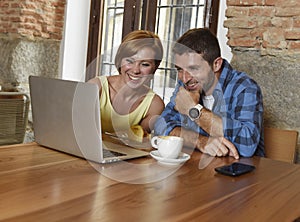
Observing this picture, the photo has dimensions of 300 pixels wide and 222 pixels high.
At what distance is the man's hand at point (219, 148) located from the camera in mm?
1439

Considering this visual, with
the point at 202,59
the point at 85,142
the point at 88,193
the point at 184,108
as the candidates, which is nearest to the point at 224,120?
the point at 184,108

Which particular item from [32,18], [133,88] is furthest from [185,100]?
[32,18]

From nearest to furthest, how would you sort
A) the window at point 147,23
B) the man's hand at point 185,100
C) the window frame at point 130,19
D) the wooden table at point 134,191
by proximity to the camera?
1. the wooden table at point 134,191
2. the man's hand at point 185,100
3. the window frame at point 130,19
4. the window at point 147,23

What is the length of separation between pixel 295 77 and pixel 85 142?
1.48 metres

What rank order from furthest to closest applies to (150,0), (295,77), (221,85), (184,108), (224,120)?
(150,0), (295,77), (221,85), (184,108), (224,120)

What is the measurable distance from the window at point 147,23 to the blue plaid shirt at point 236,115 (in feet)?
3.27

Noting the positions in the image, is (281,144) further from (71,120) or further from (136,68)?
(71,120)

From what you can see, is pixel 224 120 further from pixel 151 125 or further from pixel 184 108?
pixel 151 125

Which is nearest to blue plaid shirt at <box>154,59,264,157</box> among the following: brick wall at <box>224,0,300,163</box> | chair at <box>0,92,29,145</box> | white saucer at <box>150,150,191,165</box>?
white saucer at <box>150,150,191,165</box>

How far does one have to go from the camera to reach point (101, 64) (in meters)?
3.68

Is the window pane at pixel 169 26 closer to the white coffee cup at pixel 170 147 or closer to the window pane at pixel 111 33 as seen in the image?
the window pane at pixel 111 33

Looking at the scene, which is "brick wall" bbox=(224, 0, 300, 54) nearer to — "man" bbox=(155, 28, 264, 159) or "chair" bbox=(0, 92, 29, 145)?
"man" bbox=(155, 28, 264, 159)

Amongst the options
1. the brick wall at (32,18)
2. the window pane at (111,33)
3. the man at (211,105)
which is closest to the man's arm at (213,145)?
the man at (211,105)

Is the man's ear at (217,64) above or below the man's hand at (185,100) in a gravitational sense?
above
